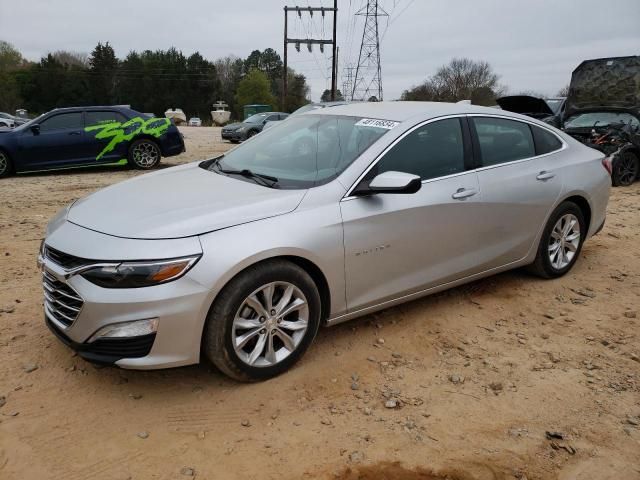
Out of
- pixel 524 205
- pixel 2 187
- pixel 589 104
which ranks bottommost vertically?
pixel 2 187

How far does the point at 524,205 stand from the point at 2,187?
9.32 metres

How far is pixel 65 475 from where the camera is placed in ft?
7.98

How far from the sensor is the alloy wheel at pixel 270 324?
298 centimetres

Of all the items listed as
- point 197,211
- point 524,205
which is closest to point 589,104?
point 524,205

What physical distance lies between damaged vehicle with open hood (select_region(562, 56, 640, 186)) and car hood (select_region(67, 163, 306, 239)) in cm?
854

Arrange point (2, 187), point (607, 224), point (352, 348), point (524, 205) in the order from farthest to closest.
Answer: point (2, 187) → point (607, 224) → point (524, 205) → point (352, 348)

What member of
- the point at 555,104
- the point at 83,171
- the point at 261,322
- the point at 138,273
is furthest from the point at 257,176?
the point at 555,104

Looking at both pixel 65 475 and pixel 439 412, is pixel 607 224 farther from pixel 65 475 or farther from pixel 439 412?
pixel 65 475

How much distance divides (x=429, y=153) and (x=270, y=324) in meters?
1.69

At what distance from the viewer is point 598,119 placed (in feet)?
34.9

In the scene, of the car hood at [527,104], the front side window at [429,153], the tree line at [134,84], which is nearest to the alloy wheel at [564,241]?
the front side window at [429,153]

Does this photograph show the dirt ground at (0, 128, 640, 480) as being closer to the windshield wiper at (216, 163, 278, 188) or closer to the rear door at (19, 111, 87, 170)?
the windshield wiper at (216, 163, 278, 188)

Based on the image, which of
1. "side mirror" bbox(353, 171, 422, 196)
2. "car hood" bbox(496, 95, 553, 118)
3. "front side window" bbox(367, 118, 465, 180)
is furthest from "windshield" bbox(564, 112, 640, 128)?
"side mirror" bbox(353, 171, 422, 196)

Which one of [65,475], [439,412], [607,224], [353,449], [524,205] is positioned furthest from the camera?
[607,224]
